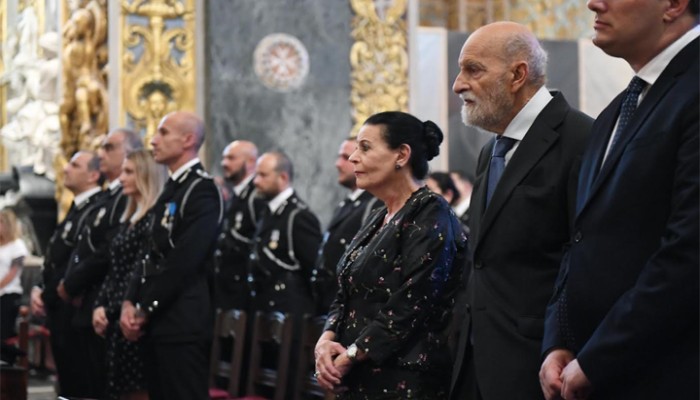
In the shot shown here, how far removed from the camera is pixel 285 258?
8.52m

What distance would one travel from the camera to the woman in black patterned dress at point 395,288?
3.95 metres

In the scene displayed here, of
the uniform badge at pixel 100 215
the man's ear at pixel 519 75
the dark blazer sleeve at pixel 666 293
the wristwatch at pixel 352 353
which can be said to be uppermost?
the man's ear at pixel 519 75

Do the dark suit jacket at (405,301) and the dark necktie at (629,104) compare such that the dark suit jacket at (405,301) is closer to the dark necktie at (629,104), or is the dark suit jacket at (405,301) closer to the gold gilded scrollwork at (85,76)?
the dark necktie at (629,104)

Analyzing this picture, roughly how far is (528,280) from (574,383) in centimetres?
60

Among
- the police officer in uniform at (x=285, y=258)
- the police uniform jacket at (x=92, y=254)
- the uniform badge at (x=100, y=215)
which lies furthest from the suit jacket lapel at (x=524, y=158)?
the police officer in uniform at (x=285, y=258)

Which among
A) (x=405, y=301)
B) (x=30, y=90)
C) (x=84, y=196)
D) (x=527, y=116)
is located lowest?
(x=84, y=196)

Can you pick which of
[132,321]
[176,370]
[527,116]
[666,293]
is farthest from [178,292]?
[666,293]

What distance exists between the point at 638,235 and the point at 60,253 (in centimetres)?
581

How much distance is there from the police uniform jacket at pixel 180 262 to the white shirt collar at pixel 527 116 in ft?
8.99

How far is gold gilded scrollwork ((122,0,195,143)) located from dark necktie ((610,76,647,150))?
290 inches

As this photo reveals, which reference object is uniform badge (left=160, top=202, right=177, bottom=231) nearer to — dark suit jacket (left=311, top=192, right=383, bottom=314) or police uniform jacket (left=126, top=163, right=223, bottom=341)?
police uniform jacket (left=126, top=163, right=223, bottom=341)

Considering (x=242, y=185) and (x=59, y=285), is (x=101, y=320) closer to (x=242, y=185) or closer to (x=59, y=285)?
(x=59, y=285)

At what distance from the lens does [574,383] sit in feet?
9.45

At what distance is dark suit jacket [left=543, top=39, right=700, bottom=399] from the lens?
2705mm
